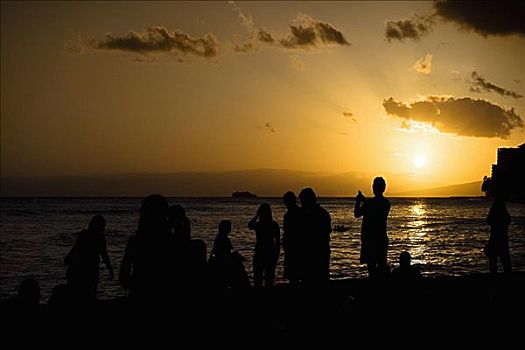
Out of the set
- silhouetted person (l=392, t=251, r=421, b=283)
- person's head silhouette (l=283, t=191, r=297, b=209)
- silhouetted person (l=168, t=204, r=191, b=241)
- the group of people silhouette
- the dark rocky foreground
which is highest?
person's head silhouette (l=283, t=191, r=297, b=209)

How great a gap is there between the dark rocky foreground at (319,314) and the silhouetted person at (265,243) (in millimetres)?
504

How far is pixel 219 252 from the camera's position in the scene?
34.5 feet

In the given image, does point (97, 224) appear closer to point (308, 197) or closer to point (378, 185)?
point (308, 197)

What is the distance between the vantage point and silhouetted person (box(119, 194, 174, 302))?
571cm

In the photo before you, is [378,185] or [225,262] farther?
[225,262]

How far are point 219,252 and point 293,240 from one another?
1.88m

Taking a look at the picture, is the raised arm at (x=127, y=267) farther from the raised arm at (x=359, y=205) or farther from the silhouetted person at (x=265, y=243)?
the silhouetted person at (x=265, y=243)

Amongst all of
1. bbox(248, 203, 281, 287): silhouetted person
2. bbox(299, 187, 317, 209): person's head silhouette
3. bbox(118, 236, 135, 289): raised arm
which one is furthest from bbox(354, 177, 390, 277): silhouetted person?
bbox(118, 236, 135, 289): raised arm

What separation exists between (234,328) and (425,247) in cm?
3460

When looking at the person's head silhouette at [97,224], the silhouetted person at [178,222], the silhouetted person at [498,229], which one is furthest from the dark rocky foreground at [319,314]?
the silhouetted person at [498,229]

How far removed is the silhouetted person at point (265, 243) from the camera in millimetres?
11062

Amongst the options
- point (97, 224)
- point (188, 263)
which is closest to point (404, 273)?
point (188, 263)

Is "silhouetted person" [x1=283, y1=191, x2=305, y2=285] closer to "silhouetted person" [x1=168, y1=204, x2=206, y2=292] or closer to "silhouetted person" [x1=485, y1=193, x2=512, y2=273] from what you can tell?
"silhouetted person" [x1=168, y1=204, x2=206, y2=292]

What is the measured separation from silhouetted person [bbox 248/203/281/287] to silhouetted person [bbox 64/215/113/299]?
10.0ft
